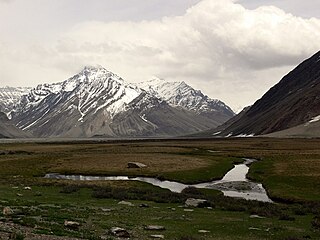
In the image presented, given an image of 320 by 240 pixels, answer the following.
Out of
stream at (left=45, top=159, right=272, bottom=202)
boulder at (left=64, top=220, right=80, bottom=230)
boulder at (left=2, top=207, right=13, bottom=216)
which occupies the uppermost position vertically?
boulder at (left=2, top=207, right=13, bottom=216)

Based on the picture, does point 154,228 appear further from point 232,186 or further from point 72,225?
point 232,186

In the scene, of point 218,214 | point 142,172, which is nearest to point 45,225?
point 218,214

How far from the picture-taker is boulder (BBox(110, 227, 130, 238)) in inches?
1191

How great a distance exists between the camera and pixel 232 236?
3256 centimetres

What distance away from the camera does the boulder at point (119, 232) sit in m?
30.2

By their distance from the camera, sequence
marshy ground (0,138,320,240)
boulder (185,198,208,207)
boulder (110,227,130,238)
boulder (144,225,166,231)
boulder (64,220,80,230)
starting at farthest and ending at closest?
boulder (185,198,208,207)
boulder (144,225,166,231)
marshy ground (0,138,320,240)
boulder (64,220,80,230)
boulder (110,227,130,238)

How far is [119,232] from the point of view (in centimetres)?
3083

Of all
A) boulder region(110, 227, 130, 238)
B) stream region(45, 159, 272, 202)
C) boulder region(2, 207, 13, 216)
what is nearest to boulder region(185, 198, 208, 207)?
stream region(45, 159, 272, 202)

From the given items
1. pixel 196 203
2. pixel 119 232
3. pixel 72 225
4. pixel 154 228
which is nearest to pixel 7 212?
pixel 72 225

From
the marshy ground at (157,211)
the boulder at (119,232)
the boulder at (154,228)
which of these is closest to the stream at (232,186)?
the marshy ground at (157,211)

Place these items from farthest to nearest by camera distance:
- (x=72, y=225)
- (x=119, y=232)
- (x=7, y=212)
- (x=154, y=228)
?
(x=7, y=212)
(x=154, y=228)
(x=72, y=225)
(x=119, y=232)

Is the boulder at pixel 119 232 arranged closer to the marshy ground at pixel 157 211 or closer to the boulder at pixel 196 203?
the marshy ground at pixel 157 211

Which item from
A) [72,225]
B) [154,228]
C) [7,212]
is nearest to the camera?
[72,225]

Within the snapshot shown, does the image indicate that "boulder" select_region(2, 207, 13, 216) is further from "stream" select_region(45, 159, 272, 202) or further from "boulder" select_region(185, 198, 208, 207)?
"stream" select_region(45, 159, 272, 202)
